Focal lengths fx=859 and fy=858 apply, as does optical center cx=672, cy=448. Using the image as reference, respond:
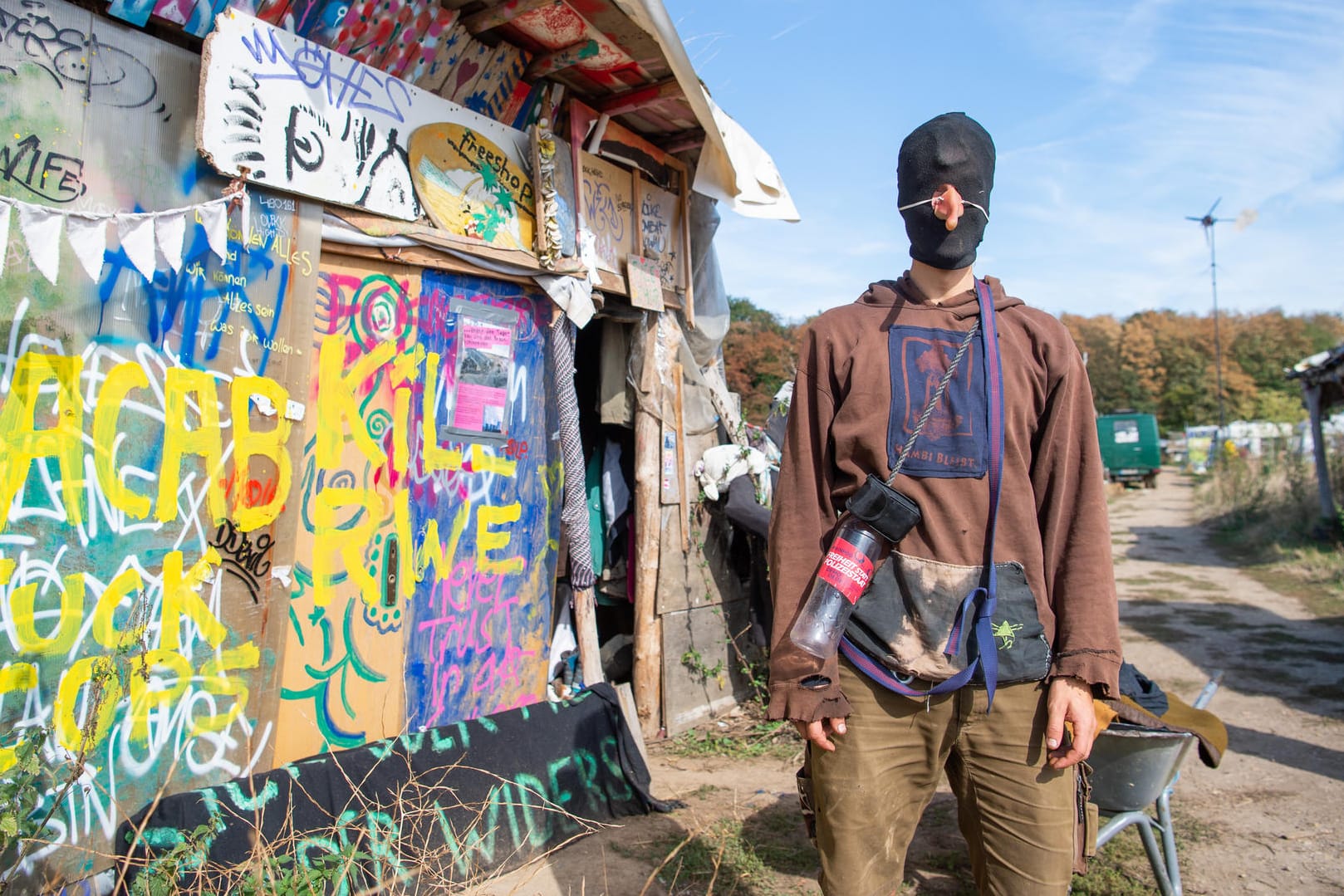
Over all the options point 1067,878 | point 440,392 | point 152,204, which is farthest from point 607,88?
point 1067,878

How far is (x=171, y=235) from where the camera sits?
299 centimetres

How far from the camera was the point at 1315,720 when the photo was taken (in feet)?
17.9

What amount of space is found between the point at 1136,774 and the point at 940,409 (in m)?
1.77

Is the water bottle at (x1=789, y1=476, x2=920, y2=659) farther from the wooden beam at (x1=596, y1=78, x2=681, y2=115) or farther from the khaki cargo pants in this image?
the wooden beam at (x1=596, y1=78, x2=681, y2=115)

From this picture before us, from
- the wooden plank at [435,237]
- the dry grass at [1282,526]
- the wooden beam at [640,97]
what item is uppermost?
the wooden beam at [640,97]

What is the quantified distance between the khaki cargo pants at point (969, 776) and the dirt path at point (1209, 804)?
486 millimetres

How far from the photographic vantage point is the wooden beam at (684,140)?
5.50 m

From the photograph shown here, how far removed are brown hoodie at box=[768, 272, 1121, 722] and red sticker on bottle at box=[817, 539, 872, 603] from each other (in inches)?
4.0

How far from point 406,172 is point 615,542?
271cm

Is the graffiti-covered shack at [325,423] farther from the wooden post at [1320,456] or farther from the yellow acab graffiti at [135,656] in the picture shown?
the wooden post at [1320,456]

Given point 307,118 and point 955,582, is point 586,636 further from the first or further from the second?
point 955,582

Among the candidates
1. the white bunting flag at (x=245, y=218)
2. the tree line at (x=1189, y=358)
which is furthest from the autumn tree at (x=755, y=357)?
the white bunting flag at (x=245, y=218)

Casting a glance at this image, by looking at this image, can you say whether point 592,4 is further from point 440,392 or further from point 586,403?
point 586,403

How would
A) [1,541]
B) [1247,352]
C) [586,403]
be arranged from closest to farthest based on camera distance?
[1,541]
[586,403]
[1247,352]
